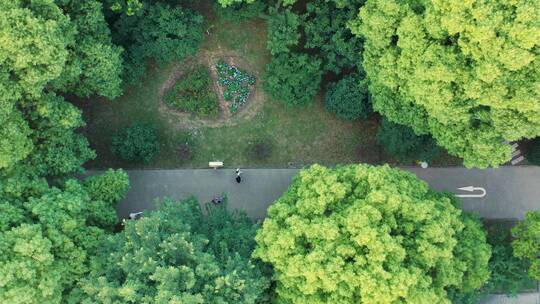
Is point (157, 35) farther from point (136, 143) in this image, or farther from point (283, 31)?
point (283, 31)

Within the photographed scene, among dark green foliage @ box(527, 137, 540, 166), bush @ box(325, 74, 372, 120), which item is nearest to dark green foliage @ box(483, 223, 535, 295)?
dark green foliage @ box(527, 137, 540, 166)

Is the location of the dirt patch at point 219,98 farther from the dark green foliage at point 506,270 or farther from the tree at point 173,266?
the dark green foliage at point 506,270

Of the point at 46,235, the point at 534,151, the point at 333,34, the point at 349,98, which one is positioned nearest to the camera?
the point at 46,235

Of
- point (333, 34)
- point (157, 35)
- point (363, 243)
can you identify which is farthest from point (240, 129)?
point (363, 243)

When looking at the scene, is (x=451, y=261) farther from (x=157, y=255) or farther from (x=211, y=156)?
(x=211, y=156)

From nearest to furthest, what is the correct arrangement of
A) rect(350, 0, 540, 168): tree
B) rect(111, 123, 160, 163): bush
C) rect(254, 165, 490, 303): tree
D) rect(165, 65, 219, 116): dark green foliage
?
1. rect(350, 0, 540, 168): tree
2. rect(254, 165, 490, 303): tree
3. rect(111, 123, 160, 163): bush
4. rect(165, 65, 219, 116): dark green foliage

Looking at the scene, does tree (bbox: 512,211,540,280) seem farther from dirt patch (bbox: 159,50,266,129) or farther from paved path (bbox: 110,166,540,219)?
dirt patch (bbox: 159,50,266,129)

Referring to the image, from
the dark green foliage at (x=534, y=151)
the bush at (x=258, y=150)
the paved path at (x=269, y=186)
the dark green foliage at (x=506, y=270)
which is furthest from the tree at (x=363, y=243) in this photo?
the dark green foliage at (x=534, y=151)

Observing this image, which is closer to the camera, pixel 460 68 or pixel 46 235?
pixel 460 68
